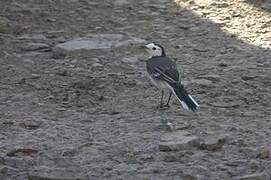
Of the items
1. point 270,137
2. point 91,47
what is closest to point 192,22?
point 91,47

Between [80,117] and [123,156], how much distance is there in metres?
1.24

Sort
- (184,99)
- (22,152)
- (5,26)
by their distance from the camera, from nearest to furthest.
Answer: (22,152) < (184,99) < (5,26)

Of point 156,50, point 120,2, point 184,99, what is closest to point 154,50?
point 156,50

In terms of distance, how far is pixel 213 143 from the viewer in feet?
19.5

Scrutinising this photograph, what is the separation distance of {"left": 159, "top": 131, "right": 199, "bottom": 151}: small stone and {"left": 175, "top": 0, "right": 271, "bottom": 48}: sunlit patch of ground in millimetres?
3919

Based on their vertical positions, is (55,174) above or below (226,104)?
above

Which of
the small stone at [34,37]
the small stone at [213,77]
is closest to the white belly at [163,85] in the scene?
the small stone at [213,77]

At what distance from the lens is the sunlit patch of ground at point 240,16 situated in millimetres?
10311

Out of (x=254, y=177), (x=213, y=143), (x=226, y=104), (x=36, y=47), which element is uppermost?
(x=254, y=177)

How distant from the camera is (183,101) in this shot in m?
6.84

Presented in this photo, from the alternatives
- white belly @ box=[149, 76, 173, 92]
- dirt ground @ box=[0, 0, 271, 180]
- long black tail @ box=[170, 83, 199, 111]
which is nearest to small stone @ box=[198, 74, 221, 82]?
dirt ground @ box=[0, 0, 271, 180]

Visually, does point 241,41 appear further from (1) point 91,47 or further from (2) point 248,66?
(1) point 91,47

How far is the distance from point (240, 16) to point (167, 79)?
14.5 ft

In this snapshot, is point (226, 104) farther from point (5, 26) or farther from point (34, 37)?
point (5, 26)
